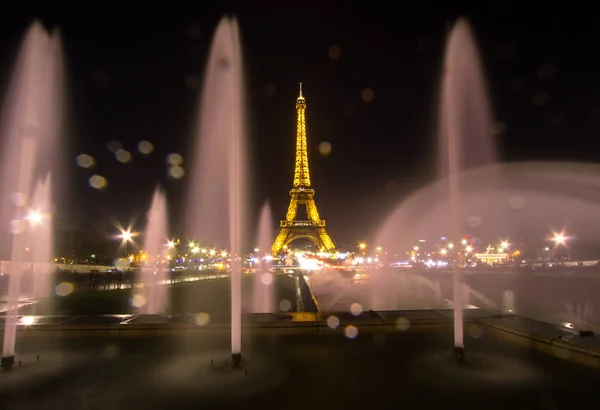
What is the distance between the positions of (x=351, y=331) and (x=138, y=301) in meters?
9.96

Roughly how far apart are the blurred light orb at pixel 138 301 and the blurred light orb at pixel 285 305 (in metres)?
4.72

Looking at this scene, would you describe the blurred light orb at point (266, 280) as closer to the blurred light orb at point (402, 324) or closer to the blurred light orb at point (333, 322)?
the blurred light orb at point (333, 322)

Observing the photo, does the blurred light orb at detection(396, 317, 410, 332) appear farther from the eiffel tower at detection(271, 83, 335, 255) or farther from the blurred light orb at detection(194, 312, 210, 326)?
the eiffel tower at detection(271, 83, 335, 255)

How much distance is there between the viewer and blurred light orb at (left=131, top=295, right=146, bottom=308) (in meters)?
16.1

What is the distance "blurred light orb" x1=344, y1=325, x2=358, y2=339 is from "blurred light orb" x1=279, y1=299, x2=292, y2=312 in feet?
16.4

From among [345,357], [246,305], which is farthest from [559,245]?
[345,357]

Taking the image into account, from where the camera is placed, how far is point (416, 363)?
7.87m

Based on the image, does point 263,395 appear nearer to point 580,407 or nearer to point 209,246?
point 580,407

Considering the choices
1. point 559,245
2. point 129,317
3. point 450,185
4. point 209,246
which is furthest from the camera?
point 209,246

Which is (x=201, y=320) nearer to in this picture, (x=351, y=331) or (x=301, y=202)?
(x=351, y=331)

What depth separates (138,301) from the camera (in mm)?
16969

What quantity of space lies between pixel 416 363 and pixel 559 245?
101 metres

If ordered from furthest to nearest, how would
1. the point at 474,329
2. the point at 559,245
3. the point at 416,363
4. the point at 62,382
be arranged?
1. the point at 559,245
2. the point at 474,329
3. the point at 416,363
4. the point at 62,382

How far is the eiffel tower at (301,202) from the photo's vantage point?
277ft
